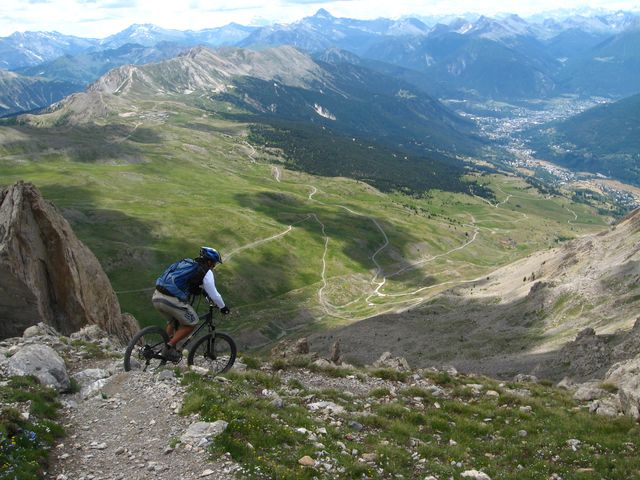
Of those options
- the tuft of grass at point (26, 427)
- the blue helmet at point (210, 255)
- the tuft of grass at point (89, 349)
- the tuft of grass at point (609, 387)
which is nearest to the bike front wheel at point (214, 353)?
the blue helmet at point (210, 255)

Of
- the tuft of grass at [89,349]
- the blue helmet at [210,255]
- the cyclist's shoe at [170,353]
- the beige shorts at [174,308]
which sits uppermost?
the blue helmet at [210,255]

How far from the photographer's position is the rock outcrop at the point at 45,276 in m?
41.0

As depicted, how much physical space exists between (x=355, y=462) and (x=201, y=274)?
31.6ft

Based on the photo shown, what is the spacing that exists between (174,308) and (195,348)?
11.2 feet

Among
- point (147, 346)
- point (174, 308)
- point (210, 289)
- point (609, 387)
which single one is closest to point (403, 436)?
point (210, 289)

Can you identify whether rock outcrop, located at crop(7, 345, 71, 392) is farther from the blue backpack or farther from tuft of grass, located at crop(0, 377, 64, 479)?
the blue backpack

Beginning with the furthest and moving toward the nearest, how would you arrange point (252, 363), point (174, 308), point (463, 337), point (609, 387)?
point (463, 337) → point (609, 387) → point (252, 363) → point (174, 308)

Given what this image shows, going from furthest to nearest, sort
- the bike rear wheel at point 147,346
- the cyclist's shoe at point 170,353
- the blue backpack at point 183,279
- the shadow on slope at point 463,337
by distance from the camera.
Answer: the shadow on slope at point 463,337 < the cyclist's shoe at point 170,353 < the bike rear wheel at point 147,346 < the blue backpack at point 183,279

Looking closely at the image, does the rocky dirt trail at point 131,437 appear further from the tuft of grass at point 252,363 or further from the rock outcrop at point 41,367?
the tuft of grass at point 252,363

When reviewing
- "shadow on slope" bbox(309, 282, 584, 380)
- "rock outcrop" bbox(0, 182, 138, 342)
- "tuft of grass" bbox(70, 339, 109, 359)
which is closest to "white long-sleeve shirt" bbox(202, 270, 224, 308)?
"tuft of grass" bbox(70, 339, 109, 359)

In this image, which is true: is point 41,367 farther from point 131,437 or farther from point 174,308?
point 131,437

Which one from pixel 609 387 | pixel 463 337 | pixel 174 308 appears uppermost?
pixel 174 308

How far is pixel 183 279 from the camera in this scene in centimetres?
2184

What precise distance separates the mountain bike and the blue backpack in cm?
118
